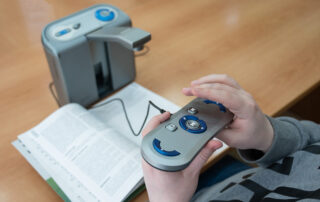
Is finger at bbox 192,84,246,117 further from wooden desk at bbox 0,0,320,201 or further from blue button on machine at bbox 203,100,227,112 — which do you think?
wooden desk at bbox 0,0,320,201

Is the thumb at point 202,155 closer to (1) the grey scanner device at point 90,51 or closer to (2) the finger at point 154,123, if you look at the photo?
(2) the finger at point 154,123

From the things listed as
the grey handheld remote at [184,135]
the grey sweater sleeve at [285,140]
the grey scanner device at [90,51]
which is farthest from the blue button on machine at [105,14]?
the grey sweater sleeve at [285,140]

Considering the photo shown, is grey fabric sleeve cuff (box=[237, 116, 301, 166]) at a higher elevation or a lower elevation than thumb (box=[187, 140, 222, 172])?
lower

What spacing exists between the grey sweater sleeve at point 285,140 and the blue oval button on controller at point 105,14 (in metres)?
0.40

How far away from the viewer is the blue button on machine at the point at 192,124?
471 mm

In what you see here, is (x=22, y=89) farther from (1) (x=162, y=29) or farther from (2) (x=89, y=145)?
(1) (x=162, y=29)

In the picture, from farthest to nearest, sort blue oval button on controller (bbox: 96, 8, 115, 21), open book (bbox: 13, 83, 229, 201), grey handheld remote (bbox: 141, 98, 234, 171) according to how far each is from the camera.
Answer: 1. blue oval button on controller (bbox: 96, 8, 115, 21)
2. open book (bbox: 13, 83, 229, 201)
3. grey handheld remote (bbox: 141, 98, 234, 171)

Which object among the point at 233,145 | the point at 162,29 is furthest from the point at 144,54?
the point at 233,145

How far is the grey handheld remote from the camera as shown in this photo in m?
0.42

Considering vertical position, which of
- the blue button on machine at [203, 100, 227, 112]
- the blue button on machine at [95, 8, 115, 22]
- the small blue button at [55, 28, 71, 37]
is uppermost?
the blue button on machine at [95, 8, 115, 22]

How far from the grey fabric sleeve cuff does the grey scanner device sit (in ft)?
1.01

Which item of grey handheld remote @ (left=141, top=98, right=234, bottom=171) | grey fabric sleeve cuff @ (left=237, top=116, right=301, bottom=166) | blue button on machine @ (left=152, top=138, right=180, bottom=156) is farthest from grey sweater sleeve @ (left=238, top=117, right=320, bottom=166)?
blue button on machine @ (left=152, top=138, right=180, bottom=156)

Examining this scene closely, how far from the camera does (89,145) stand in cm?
58

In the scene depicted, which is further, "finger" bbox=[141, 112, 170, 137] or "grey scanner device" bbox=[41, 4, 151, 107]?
"grey scanner device" bbox=[41, 4, 151, 107]
